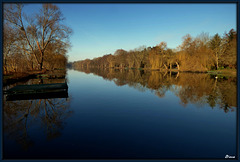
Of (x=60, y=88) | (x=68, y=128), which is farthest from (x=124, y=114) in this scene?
(x=60, y=88)

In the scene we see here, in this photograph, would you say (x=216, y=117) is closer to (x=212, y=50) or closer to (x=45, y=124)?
(x=45, y=124)

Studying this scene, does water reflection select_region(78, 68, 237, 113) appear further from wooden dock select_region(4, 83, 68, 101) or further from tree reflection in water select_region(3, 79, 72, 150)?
wooden dock select_region(4, 83, 68, 101)

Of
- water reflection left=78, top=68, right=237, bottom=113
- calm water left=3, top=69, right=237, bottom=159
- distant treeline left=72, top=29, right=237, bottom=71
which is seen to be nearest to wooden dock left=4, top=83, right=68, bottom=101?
calm water left=3, top=69, right=237, bottom=159

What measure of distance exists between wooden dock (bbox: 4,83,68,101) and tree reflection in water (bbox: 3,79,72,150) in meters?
3.03

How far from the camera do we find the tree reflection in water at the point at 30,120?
520 cm

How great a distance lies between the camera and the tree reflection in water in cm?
520

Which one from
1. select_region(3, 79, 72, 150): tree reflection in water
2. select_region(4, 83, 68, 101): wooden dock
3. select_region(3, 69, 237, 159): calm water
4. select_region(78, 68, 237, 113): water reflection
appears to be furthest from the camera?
select_region(4, 83, 68, 101): wooden dock

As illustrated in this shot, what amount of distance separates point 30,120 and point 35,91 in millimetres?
6885

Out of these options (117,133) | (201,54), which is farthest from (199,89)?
(201,54)

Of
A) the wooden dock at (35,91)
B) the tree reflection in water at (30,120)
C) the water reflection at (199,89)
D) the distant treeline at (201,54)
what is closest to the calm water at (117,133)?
the tree reflection in water at (30,120)

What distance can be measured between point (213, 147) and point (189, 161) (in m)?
1.73

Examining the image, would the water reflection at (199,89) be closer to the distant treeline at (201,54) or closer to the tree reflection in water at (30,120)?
the tree reflection in water at (30,120)

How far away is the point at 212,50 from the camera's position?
142ft

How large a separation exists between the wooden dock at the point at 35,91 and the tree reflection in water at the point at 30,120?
3.03m
